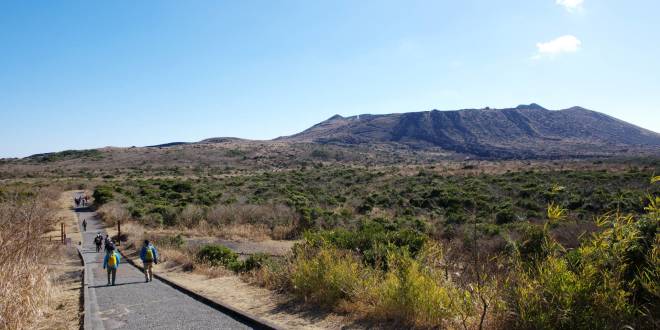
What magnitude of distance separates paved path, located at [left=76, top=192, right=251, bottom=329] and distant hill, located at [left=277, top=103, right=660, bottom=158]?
101112 millimetres

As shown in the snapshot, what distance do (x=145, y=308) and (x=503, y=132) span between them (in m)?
149

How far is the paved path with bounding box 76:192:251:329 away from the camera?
8.27m

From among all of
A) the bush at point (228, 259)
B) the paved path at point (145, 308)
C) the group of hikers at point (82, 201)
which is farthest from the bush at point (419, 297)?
the group of hikers at point (82, 201)

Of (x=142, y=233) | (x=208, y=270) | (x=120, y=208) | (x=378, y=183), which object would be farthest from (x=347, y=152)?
(x=208, y=270)

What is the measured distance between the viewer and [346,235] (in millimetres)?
12562

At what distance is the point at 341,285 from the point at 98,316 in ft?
Answer: 16.8

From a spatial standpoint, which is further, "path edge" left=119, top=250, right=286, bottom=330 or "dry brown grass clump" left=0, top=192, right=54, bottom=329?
"path edge" left=119, top=250, right=286, bottom=330

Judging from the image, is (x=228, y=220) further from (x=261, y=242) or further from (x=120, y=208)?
(x=120, y=208)

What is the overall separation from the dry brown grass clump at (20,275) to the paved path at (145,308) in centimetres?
102

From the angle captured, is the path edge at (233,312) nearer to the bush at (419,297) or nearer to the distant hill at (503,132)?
the bush at (419,297)

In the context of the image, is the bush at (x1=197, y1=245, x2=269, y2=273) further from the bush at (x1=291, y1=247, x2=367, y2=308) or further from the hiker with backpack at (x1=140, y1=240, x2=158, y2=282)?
the bush at (x1=291, y1=247, x2=367, y2=308)

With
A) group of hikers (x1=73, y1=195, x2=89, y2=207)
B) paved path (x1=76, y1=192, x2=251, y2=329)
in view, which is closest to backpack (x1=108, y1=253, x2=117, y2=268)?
paved path (x1=76, y1=192, x2=251, y2=329)

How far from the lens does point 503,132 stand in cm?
14500

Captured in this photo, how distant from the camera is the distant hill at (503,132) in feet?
387
